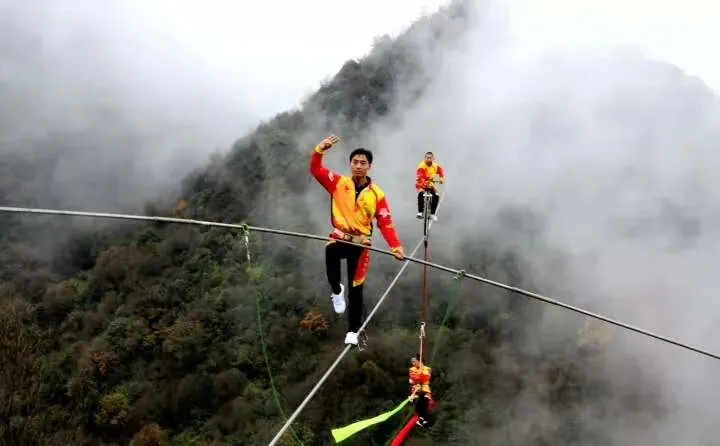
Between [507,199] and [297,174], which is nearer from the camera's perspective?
[507,199]

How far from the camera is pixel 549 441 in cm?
3061

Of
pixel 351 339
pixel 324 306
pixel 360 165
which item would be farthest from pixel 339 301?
pixel 324 306

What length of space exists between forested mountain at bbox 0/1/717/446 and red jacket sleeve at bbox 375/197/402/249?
1981cm

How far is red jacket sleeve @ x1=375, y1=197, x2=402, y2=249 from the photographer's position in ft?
16.5

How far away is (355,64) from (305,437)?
41.7 meters

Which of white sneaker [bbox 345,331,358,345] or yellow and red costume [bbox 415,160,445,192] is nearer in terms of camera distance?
white sneaker [bbox 345,331,358,345]

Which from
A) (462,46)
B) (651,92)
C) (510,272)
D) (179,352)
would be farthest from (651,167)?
(179,352)

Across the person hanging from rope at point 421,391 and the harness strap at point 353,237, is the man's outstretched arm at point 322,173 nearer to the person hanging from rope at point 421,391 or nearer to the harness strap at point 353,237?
the harness strap at point 353,237

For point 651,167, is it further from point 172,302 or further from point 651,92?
point 172,302

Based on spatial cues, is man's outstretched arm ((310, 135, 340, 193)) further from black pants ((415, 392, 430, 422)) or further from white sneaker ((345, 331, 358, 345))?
black pants ((415, 392, 430, 422))

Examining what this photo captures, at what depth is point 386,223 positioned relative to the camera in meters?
5.09

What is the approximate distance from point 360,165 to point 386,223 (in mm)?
527

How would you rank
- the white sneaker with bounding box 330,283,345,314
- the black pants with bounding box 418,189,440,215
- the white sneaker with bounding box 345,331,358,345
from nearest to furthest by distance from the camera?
the white sneaker with bounding box 345,331,358,345
the white sneaker with bounding box 330,283,345,314
the black pants with bounding box 418,189,440,215

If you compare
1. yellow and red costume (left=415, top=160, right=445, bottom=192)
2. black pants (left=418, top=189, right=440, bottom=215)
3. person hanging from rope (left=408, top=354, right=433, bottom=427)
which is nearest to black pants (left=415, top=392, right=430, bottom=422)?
person hanging from rope (left=408, top=354, right=433, bottom=427)
